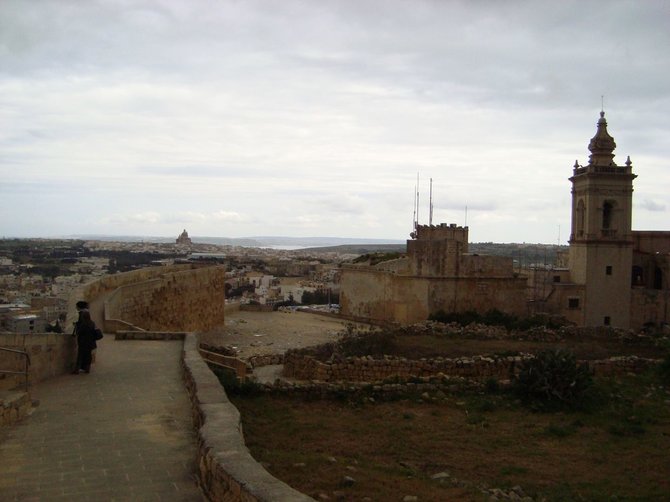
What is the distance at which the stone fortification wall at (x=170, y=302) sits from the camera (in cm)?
1379

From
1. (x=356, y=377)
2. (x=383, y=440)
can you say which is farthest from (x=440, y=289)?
(x=383, y=440)

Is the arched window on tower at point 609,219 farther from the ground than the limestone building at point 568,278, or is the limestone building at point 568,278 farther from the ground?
the arched window on tower at point 609,219

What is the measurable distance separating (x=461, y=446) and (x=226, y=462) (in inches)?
174

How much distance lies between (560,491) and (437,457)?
1.41 meters

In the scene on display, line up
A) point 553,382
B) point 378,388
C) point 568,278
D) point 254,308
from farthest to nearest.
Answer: point 254,308 → point 568,278 → point 553,382 → point 378,388

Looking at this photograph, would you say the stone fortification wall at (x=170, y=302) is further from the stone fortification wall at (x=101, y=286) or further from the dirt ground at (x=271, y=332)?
the dirt ground at (x=271, y=332)

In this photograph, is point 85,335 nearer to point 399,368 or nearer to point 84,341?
point 84,341

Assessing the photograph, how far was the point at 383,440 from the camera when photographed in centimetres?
777

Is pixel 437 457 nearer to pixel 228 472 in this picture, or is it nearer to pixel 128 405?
pixel 128 405

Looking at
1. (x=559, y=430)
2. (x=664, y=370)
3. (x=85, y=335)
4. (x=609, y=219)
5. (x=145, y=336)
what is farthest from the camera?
(x=609, y=219)

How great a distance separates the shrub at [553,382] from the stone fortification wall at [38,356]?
274 inches

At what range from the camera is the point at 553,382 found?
1043 centimetres

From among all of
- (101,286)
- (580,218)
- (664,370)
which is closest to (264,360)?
(101,286)

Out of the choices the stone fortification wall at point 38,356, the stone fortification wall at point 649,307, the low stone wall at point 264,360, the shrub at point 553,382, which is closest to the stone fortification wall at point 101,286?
the stone fortification wall at point 38,356
